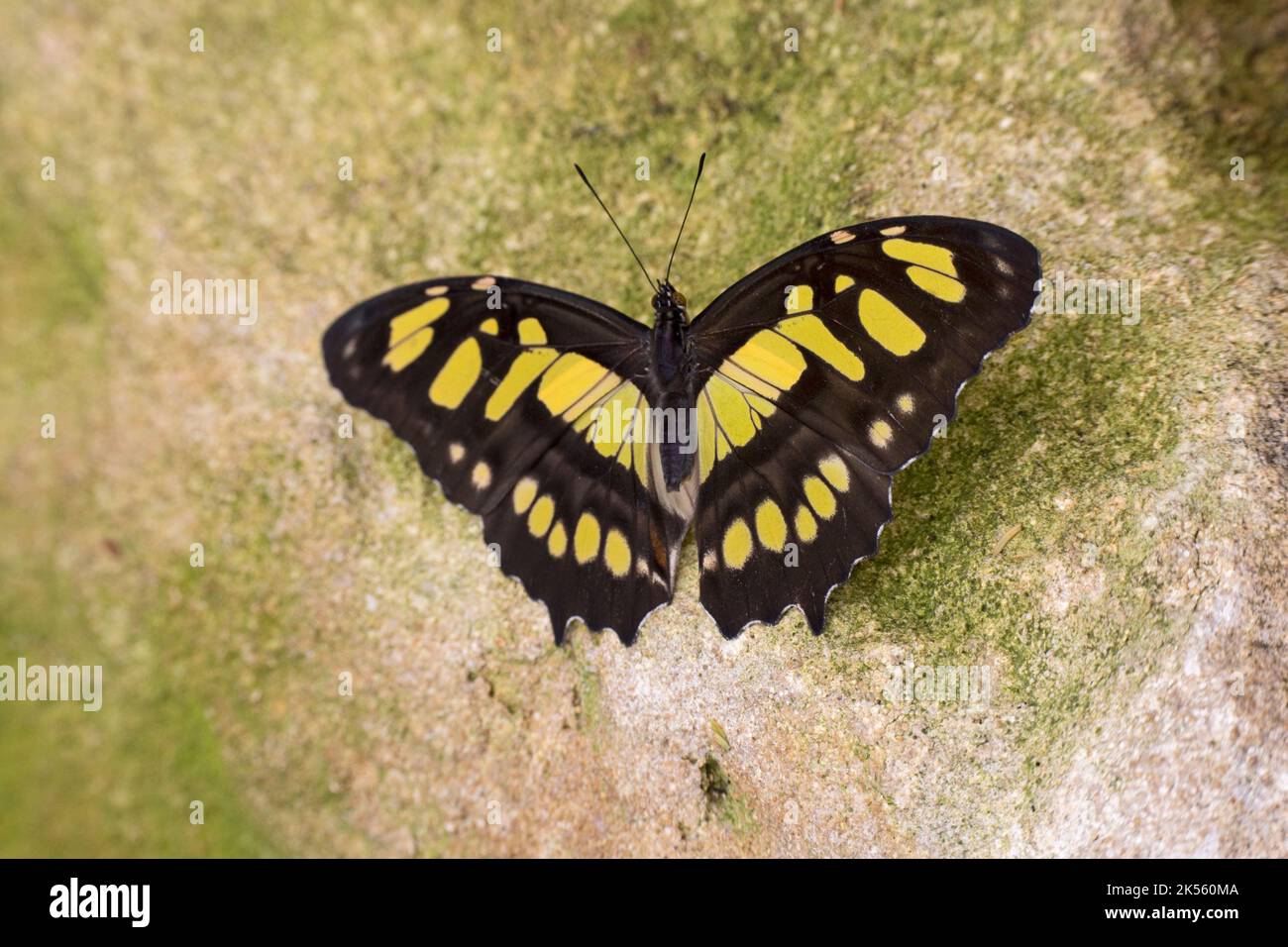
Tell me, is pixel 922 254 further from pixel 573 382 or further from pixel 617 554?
pixel 617 554

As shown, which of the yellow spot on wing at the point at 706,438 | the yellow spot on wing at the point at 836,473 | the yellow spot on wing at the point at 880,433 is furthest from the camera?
the yellow spot on wing at the point at 706,438

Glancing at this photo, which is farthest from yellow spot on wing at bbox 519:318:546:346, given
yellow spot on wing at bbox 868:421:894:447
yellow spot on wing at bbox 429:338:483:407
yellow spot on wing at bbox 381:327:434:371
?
yellow spot on wing at bbox 868:421:894:447

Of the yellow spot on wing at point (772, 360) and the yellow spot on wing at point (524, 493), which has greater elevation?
the yellow spot on wing at point (772, 360)

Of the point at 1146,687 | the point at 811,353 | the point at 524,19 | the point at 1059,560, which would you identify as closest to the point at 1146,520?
the point at 1059,560

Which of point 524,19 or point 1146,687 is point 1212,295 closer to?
point 1146,687

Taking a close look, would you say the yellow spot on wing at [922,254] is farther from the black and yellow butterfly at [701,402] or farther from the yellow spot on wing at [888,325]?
the yellow spot on wing at [888,325]

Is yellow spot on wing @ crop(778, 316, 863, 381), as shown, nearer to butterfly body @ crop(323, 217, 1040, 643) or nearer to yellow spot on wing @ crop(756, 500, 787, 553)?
butterfly body @ crop(323, 217, 1040, 643)

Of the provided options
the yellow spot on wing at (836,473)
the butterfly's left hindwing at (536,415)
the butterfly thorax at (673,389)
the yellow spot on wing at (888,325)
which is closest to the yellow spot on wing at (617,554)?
the butterfly's left hindwing at (536,415)
